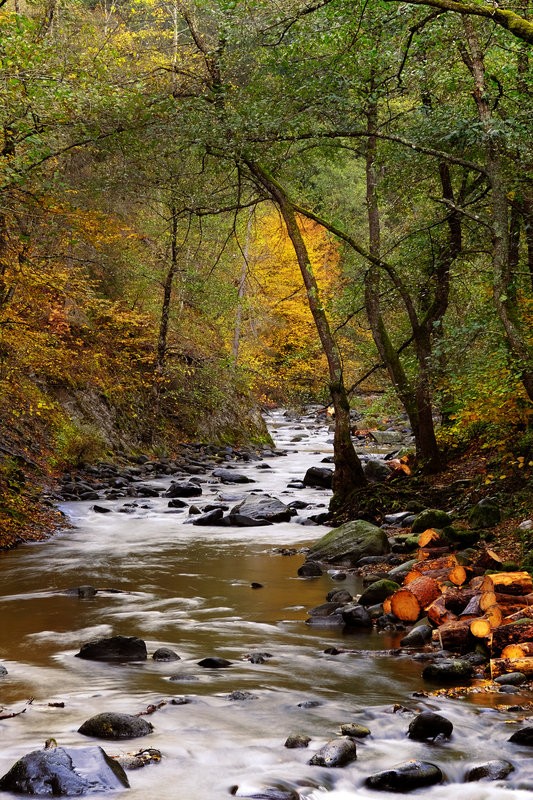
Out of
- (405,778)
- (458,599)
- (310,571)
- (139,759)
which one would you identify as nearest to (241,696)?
(139,759)

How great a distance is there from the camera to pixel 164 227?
917 inches

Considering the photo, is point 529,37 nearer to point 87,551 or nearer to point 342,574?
point 342,574

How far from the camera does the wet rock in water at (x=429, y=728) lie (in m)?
5.00

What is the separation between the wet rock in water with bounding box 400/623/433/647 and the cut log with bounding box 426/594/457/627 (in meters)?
0.14

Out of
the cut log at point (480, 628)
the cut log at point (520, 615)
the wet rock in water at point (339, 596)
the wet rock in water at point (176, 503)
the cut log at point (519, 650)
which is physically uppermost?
the wet rock in water at point (176, 503)

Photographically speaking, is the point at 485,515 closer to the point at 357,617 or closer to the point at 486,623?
the point at 357,617

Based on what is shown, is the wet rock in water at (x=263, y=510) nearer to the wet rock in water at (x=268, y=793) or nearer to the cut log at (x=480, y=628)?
the cut log at (x=480, y=628)

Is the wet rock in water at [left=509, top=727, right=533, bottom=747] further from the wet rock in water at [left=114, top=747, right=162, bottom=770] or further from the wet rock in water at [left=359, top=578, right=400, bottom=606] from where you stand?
the wet rock in water at [left=359, top=578, right=400, bottom=606]

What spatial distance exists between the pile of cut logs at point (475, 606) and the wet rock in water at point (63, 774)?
320cm

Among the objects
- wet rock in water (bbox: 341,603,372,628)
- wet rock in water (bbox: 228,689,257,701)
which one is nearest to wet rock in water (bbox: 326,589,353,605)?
wet rock in water (bbox: 341,603,372,628)

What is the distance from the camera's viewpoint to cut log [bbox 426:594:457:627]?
727 centimetres

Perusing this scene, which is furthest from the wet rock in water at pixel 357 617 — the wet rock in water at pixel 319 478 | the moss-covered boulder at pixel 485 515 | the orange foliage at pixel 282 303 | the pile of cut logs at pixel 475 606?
the orange foliage at pixel 282 303

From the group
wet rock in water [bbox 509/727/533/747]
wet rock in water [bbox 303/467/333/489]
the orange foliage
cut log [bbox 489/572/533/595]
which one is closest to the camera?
wet rock in water [bbox 509/727/533/747]

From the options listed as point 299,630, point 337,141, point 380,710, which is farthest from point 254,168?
point 380,710
